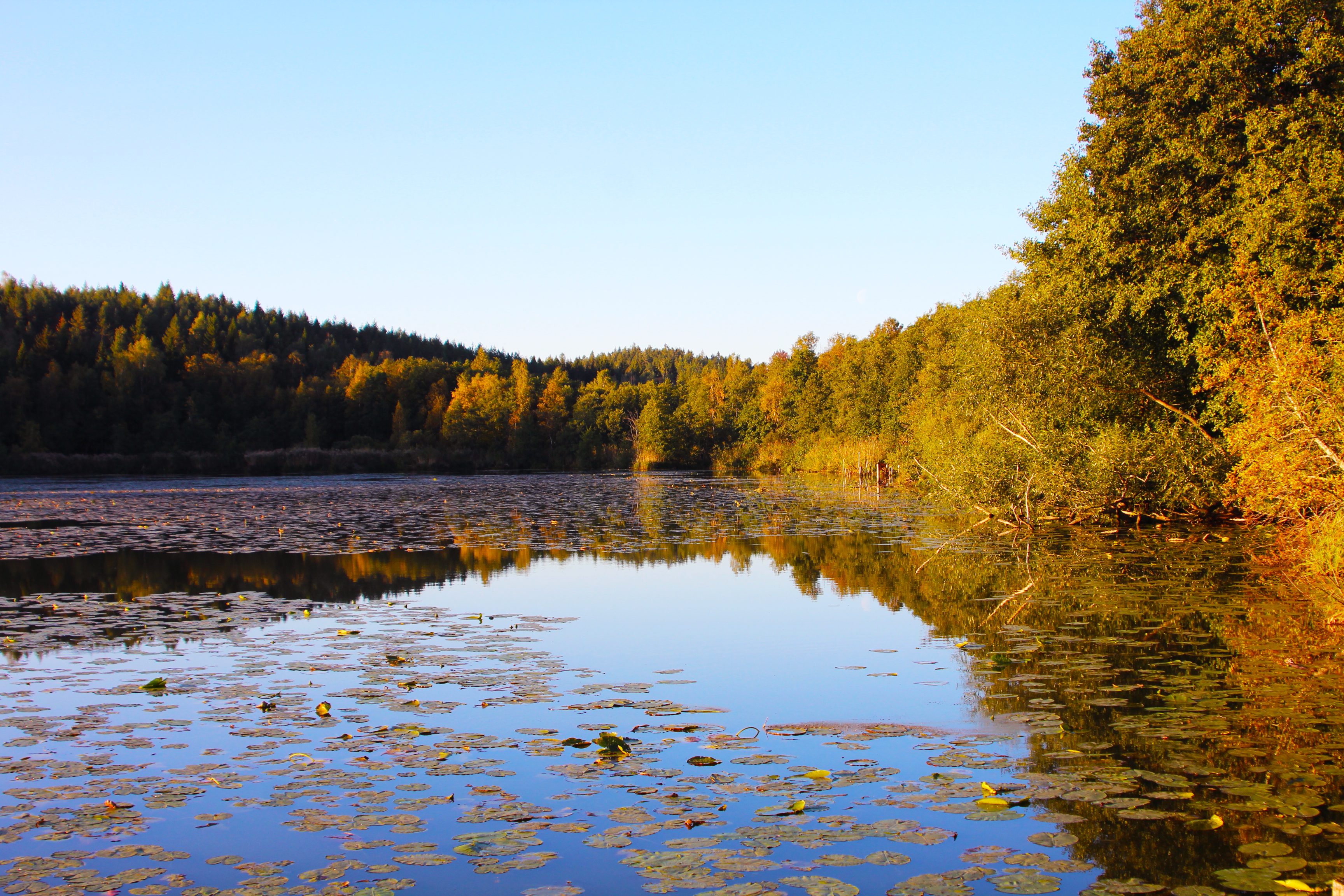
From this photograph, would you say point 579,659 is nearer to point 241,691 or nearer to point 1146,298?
point 241,691

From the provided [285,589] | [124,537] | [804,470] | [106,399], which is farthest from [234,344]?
[285,589]

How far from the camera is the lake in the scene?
4.86 meters

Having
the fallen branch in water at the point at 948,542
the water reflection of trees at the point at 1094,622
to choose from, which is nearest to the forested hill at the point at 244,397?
the fallen branch in water at the point at 948,542

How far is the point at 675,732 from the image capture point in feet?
23.8

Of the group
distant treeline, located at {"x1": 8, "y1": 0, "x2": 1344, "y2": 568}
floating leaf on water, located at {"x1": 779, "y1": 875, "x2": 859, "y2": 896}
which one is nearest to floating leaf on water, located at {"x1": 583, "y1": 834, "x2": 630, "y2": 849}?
floating leaf on water, located at {"x1": 779, "y1": 875, "x2": 859, "y2": 896}

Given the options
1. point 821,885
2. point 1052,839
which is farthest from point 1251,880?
point 821,885

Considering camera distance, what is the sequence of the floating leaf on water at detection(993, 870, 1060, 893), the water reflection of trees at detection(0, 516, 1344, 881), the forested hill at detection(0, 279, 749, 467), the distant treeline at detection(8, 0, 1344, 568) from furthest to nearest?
the forested hill at detection(0, 279, 749, 467)
the distant treeline at detection(8, 0, 1344, 568)
the water reflection of trees at detection(0, 516, 1344, 881)
the floating leaf on water at detection(993, 870, 1060, 893)

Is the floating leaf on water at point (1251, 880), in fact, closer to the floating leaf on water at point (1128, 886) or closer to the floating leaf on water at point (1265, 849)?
the floating leaf on water at point (1265, 849)

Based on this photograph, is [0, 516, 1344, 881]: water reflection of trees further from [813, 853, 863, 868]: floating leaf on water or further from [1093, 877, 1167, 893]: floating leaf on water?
[813, 853, 863, 868]: floating leaf on water

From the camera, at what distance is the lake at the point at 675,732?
486 centimetres

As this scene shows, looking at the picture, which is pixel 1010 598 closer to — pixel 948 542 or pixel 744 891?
pixel 948 542

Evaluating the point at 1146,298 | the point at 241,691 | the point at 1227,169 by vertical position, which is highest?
the point at 1227,169

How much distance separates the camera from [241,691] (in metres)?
8.56

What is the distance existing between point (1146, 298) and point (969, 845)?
1865 centimetres
